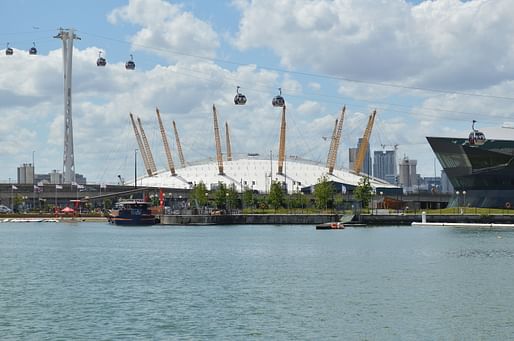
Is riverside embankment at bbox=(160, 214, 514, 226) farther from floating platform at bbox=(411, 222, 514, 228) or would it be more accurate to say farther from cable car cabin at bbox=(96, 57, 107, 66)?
cable car cabin at bbox=(96, 57, 107, 66)

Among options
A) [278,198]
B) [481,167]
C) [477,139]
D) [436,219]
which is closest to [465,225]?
[436,219]

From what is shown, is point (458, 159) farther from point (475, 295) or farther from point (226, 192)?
point (475, 295)

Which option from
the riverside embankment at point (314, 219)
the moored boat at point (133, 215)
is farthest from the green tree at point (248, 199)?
the moored boat at point (133, 215)

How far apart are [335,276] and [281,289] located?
307 inches

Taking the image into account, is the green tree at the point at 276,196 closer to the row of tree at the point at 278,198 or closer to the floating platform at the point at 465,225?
the row of tree at the point at 278,198

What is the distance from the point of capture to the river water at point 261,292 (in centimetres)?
3634

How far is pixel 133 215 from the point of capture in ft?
495

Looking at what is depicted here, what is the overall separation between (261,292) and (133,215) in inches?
4131

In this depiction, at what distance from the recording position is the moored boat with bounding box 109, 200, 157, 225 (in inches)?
5935

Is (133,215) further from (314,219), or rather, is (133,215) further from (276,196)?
(314,219)

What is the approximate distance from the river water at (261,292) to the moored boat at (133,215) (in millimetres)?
64167

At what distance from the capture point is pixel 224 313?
40.5 meters

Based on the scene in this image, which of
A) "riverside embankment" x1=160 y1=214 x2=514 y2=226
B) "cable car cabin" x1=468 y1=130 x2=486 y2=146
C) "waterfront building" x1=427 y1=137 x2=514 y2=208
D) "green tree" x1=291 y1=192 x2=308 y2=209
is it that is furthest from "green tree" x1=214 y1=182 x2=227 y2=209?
"cable car cabin" x1=468 y1=130 x2=486 y2=146

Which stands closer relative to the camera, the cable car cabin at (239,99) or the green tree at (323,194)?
the cable car cabin at (239,99)
